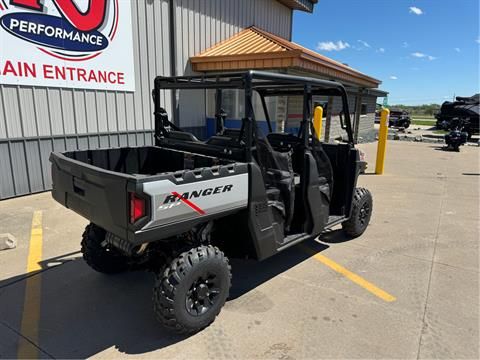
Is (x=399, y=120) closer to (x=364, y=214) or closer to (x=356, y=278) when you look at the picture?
(x=364, y=214)

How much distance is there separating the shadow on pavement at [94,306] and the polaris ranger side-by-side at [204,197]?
A: 0.26 meters

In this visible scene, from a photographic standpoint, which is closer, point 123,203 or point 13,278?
point 123,203

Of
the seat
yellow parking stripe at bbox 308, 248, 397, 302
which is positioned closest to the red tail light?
the seat

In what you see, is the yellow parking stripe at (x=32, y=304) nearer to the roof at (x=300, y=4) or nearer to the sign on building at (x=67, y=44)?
the sign on building at (x=67, y=44)

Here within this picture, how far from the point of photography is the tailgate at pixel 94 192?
8.05 feet

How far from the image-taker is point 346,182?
14.4ft

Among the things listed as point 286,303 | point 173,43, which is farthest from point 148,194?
point 173,43

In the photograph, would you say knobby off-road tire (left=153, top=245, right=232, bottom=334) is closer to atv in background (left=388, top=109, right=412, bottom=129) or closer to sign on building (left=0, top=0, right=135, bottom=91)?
sign on building (left=0, top=0, right=135, bottom=91)

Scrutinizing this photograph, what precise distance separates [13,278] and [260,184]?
277cm

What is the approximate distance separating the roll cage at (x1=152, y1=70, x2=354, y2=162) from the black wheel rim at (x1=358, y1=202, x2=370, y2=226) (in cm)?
105

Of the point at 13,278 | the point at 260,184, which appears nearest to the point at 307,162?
the point at 260,184

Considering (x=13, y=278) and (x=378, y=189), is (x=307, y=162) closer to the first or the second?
(x=13, y=278)

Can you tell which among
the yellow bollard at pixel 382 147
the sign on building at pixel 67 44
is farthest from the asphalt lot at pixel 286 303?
the yellow bollard at pixel 382 147

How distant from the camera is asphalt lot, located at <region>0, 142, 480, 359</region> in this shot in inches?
106
